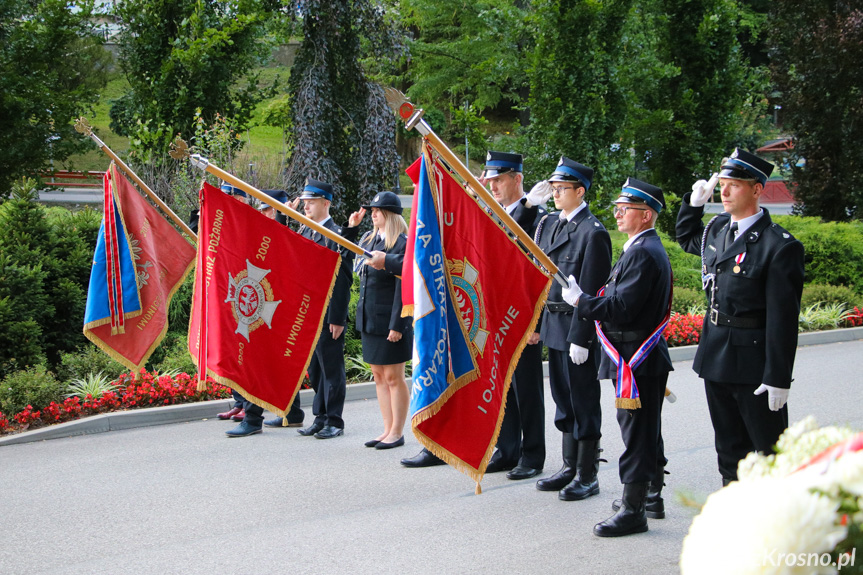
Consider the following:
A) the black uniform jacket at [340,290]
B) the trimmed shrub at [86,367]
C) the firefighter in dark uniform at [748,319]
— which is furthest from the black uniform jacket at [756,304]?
the trimmed shrub at [86,367]

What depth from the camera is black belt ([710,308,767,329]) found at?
4.73 m

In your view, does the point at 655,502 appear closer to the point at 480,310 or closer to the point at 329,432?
the point at 480,310

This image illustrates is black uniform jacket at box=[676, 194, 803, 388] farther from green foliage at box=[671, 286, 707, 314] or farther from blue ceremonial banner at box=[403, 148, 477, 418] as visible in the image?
green foliage at box=[671, 286, 707, 314]

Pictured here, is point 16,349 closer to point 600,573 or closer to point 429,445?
point 429,445

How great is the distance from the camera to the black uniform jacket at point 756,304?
4.55 m

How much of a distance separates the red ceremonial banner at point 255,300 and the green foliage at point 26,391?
221 cm

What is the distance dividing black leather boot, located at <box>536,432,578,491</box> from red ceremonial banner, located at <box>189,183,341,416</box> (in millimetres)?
2242

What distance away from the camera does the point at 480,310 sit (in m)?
5.09

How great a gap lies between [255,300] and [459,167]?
9.08 ft

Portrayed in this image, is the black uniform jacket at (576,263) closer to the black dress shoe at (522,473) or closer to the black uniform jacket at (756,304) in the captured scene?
the black uniform jacket at (756,304)

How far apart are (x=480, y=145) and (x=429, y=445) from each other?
12.5m

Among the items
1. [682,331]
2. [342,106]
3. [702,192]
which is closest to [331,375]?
[702,192]

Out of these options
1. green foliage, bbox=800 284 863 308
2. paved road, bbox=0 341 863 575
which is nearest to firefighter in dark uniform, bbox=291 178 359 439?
paved road, bbox=0 341 863 575

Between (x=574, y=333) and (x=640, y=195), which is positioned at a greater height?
(x=640, y=195)
